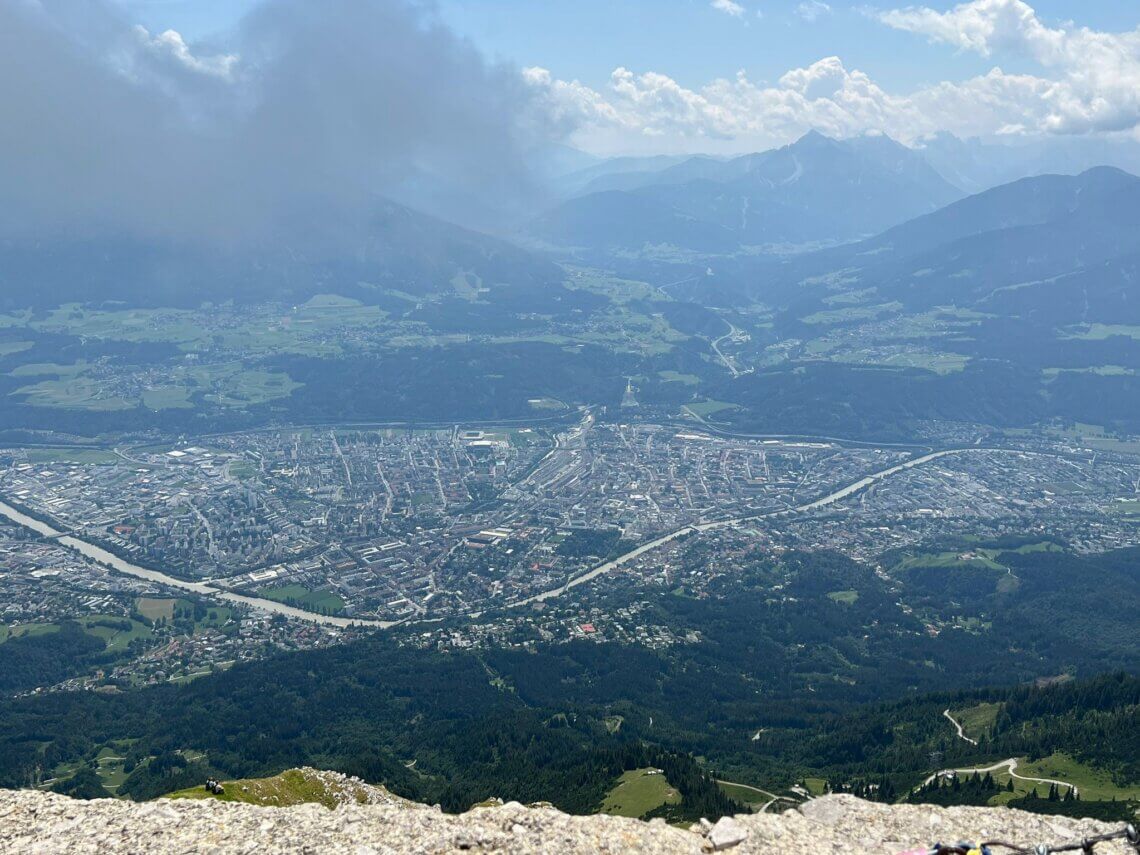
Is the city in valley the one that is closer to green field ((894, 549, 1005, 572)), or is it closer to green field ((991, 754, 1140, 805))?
green field ((894, 549, 1005, 572))

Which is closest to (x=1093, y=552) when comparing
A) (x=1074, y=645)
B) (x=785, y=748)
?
(x=1074, y=645)

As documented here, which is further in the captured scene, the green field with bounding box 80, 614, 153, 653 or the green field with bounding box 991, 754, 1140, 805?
the green field with bounding box 80, 614, 153, 653

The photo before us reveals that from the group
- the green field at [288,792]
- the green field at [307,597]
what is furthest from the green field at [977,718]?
the green field at [307,597]

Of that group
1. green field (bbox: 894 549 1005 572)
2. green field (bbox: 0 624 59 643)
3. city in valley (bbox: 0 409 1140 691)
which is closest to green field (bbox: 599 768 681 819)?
city in valley (bbox: 0 409 1140 691)

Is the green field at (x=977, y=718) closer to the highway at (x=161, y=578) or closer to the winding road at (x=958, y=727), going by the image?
the winding road at (x=958, y=727)

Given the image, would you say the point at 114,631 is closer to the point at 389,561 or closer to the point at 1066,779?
the point at 389,561

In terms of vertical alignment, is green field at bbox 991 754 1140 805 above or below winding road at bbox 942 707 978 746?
above

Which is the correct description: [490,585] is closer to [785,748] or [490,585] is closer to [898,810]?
[785,748]
